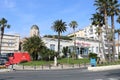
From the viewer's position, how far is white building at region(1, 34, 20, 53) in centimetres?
8450

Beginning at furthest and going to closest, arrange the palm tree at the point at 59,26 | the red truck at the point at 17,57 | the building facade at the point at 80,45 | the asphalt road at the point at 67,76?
the building facade at the point at 80,45 < the palm tree at the point at 59,26 < the red truck at the point at 17,57 < the asphalt road at the point at 67,76

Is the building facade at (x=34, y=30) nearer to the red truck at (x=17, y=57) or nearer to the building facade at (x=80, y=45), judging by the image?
the building facade at (x=80, y=45)

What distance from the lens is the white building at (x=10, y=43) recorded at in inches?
3327

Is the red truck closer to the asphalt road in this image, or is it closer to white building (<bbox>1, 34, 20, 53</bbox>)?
white building (<bbox>1, 34, 20, 53</bbox>)

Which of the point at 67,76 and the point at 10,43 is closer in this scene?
the point at 67,76

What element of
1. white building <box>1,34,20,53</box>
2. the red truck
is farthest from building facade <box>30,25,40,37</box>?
the red truck

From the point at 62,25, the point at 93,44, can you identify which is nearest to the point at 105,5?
the point at 62,25

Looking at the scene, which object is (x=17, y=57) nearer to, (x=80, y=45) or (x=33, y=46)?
(x=33, y=46)

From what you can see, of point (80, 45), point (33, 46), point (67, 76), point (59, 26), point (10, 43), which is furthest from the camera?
point (80, 45)

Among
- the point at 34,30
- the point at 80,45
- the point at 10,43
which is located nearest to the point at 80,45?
the point at 80,45

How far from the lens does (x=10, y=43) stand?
8550 centimetres

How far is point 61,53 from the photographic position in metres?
81.8

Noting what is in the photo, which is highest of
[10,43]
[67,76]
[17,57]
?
[10,43]

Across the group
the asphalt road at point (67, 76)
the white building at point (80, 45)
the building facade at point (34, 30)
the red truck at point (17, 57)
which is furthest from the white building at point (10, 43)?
the asphalt road at point (67, 76)
